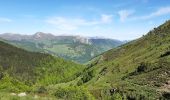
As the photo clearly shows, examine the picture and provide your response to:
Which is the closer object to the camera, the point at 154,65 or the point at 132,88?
the point at 132,88

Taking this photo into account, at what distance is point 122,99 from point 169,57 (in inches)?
1525

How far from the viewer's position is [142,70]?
417 feet

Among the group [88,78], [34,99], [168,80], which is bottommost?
[88,78]

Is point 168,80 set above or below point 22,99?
below

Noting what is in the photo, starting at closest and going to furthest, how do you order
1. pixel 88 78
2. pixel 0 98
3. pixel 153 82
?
pixel 0 98 → pixel 153 82 → pixel 88 78

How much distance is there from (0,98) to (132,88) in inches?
3180

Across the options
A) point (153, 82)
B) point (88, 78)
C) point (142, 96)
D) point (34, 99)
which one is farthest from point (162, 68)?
point (34, 99)

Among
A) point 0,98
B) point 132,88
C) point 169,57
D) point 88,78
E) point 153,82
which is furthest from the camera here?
point 88,78

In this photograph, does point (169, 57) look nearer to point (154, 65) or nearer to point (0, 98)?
point (154, 65)

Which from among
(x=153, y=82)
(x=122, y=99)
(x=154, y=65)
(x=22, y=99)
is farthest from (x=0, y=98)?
(x=154, y=65)

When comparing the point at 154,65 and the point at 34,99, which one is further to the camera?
the point at 154,65

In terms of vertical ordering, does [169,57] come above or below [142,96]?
above

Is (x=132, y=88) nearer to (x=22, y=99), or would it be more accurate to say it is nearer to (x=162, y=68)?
(x=162, y=68)

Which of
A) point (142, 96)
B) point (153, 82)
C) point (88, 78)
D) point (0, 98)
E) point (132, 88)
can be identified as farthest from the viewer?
point (88, 78)
